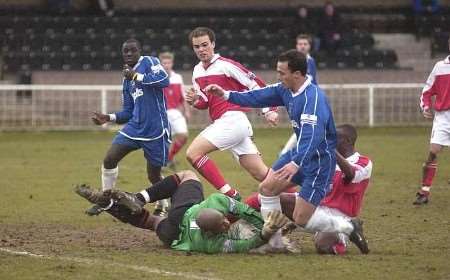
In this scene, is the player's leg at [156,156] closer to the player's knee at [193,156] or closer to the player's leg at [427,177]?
the player's knee at [193,156]

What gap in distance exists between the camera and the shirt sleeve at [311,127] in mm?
9594

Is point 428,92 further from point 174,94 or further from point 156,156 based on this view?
point 174,94

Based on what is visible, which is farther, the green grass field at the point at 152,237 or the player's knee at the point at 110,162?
the player's knee at the point at 110,162

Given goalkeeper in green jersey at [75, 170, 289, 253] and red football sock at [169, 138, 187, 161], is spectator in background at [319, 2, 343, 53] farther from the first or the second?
goalkeeper in green jersey at [75, 170, 289, 253]

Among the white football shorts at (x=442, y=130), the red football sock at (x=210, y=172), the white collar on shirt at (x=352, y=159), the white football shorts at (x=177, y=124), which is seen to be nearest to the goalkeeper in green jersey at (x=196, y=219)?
the white collar on shirt at (x=352, y=159)

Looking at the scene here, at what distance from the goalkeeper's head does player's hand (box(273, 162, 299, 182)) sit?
2.23 feet

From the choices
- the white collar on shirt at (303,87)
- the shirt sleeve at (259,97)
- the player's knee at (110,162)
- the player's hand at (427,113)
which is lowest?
the player's knee at (110,162)

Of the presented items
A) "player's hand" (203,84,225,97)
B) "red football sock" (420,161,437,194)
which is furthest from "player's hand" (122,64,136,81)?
"red football sock" (420,161,437,194)

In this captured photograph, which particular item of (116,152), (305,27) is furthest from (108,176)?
(305,27)

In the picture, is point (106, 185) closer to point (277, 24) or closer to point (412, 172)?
point (412, 172)

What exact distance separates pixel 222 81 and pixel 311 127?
308 centimetres

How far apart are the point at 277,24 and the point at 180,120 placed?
14.9 m

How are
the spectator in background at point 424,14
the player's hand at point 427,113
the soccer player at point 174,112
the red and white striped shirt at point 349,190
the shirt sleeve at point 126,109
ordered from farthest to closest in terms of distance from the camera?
the spectator in background at point 424,14, the soccer player at point 174,112, the player's hand at point 427,113, the shirt sleeve at point 126,109, the red and white striped shirt at point 349,190

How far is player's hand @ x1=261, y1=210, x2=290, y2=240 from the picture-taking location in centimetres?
948
